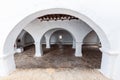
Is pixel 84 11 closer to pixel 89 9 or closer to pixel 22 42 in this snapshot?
pixel 89 9

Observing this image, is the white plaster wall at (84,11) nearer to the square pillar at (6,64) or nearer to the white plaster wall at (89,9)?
the white plaster wall at (89,9)

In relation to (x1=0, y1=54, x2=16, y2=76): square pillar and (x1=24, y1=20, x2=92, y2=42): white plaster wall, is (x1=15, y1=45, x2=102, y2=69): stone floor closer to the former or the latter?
(x1=24, y1=20, x2=92, y2=42): white plaster wall

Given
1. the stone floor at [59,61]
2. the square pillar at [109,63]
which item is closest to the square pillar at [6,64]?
the square pillar at [109,63]

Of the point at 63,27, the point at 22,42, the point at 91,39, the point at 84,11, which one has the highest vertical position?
the point at 63,27

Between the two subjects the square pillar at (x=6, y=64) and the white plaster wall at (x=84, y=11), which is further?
the square pillar at (x=6, y=64)

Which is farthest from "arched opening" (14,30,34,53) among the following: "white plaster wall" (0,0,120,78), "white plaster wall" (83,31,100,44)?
"white plaster wall" (0,0,120,78)

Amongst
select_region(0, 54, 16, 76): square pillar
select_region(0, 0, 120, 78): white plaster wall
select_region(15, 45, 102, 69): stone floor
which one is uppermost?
select_region(0, 0, 120, 78): white plaster wall

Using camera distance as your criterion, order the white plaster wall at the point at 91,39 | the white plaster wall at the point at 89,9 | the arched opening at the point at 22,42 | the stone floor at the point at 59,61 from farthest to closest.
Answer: the white plaster wall at the point at 91,39 → the arched opening at the point at 22,42 → the stone floor at the point at 59,61 → the white plaster wall at the point at 89,9

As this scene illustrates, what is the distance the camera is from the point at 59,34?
51.7 feet

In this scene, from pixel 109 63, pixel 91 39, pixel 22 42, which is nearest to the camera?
pixel 109 63

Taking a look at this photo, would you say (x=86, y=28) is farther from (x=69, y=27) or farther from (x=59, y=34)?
(x=59, y=34)

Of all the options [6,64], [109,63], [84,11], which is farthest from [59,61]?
[84,11]

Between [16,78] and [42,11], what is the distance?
5.01 ft

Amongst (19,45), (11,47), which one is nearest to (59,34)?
(19,45)
